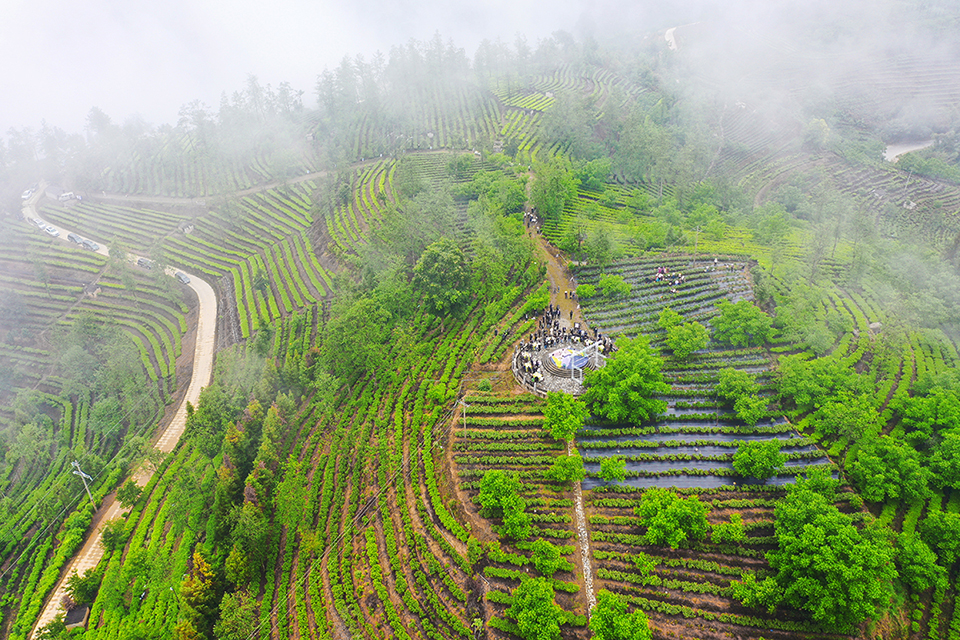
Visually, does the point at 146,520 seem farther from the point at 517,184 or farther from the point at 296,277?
the point at 517,184

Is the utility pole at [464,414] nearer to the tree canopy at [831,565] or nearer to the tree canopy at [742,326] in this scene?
the tree canopy at [831,565]

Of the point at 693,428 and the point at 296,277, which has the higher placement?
the point at 296,277

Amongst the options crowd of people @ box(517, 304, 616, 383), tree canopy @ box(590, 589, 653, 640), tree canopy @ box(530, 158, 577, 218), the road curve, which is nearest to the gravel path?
tree canopy @ box(590, 589, 653, 640)

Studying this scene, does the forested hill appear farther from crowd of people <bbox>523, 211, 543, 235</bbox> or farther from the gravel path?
crowd of people <bbox>523, 211, 543, 235</bbox>

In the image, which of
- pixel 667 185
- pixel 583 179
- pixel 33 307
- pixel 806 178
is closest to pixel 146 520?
pixel 33 307

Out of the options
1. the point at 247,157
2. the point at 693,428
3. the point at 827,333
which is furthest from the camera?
the point at 247,157

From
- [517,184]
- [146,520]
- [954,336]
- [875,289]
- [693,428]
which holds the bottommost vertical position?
[146,520]

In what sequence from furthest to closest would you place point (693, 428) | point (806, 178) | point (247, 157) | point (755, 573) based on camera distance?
point (247, 157), point (806, 178), point (693, 428), point (755, 573)

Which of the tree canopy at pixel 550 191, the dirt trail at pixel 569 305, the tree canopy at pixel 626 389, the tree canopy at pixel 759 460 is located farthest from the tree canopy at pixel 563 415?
the tree canopy at pixel 550 191
